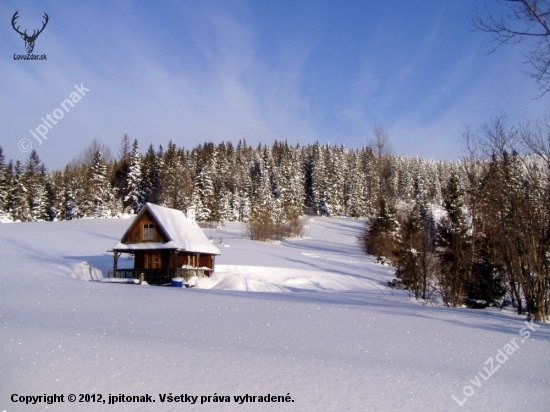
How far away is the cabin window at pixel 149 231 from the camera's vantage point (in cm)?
2673

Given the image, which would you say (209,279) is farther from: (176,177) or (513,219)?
(176,177)

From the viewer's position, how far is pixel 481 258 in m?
15.2

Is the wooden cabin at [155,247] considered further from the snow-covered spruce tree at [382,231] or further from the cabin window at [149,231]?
the snow-covered spruce tree at [382,231]

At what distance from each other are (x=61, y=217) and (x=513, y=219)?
69627mm

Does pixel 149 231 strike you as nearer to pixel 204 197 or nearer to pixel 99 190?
pixel 99 190

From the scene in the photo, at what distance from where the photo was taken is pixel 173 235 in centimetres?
2666

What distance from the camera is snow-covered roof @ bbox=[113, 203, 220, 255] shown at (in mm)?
26203

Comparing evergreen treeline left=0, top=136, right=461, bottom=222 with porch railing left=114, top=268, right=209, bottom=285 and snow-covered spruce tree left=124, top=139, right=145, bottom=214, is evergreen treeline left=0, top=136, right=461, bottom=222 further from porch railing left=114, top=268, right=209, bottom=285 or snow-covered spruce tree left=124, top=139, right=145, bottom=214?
porch railing left=114, top=268, right=209, bottom=285

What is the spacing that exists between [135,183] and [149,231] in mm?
38862

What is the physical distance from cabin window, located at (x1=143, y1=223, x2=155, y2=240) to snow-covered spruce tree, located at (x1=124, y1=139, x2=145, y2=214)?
37.6 metres

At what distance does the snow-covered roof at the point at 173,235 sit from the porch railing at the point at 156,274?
1.51m

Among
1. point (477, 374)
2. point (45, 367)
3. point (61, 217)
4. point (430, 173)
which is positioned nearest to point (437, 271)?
point (477, 374)

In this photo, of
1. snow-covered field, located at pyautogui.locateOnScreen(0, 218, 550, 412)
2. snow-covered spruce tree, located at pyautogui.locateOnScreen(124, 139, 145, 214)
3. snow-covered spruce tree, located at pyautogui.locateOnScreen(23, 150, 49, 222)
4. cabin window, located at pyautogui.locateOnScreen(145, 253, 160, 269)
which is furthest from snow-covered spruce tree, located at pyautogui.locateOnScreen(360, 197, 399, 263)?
snow-covered spruce tree, located at pyautogui.locateOnScreen(23, 150, 49, 222)

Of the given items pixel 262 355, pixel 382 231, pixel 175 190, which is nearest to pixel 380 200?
pixel 382 231
